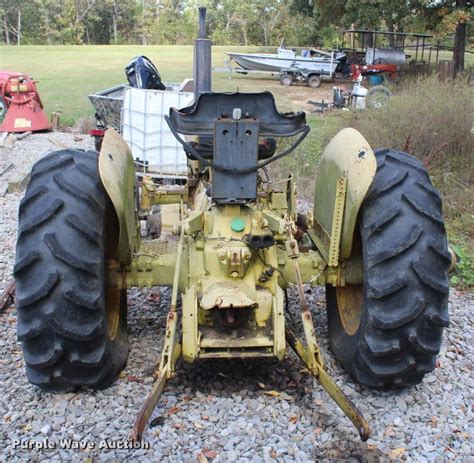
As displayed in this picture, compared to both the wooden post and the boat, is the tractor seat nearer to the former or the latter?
the wooden post

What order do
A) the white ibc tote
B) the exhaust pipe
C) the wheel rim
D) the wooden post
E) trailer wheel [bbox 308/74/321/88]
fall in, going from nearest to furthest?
the wheel rim < the exhaust pipe < the white ibc tote < the wooden post < trailer wheel [bbox 308/74/321/88]

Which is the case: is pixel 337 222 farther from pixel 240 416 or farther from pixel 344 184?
pixel 240 416

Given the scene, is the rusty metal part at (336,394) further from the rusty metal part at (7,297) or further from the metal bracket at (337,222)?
the rusty metal part at (7,297)

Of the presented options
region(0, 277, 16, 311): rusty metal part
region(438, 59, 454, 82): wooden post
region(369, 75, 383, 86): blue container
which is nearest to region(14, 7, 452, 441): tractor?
region(0, 277, 16, 311): rusty metal part

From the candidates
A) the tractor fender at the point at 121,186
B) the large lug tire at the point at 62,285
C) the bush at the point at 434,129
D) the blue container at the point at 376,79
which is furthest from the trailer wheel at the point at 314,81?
the large lug tire at the point at 62,285

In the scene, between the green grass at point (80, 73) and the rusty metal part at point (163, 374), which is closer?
the rusty metal part at point (163, 374)

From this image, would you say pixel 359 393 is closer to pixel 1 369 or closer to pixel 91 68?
pixel 1 369

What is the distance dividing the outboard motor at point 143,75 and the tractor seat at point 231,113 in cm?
629

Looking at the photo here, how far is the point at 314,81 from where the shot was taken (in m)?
28.8

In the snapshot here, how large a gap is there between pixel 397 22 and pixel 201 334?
2240 centimetres

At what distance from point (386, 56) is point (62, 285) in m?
25.2

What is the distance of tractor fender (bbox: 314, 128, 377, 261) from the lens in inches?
154

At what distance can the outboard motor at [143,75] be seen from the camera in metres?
9.95

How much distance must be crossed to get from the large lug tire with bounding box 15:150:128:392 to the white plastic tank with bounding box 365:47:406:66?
951 inches
